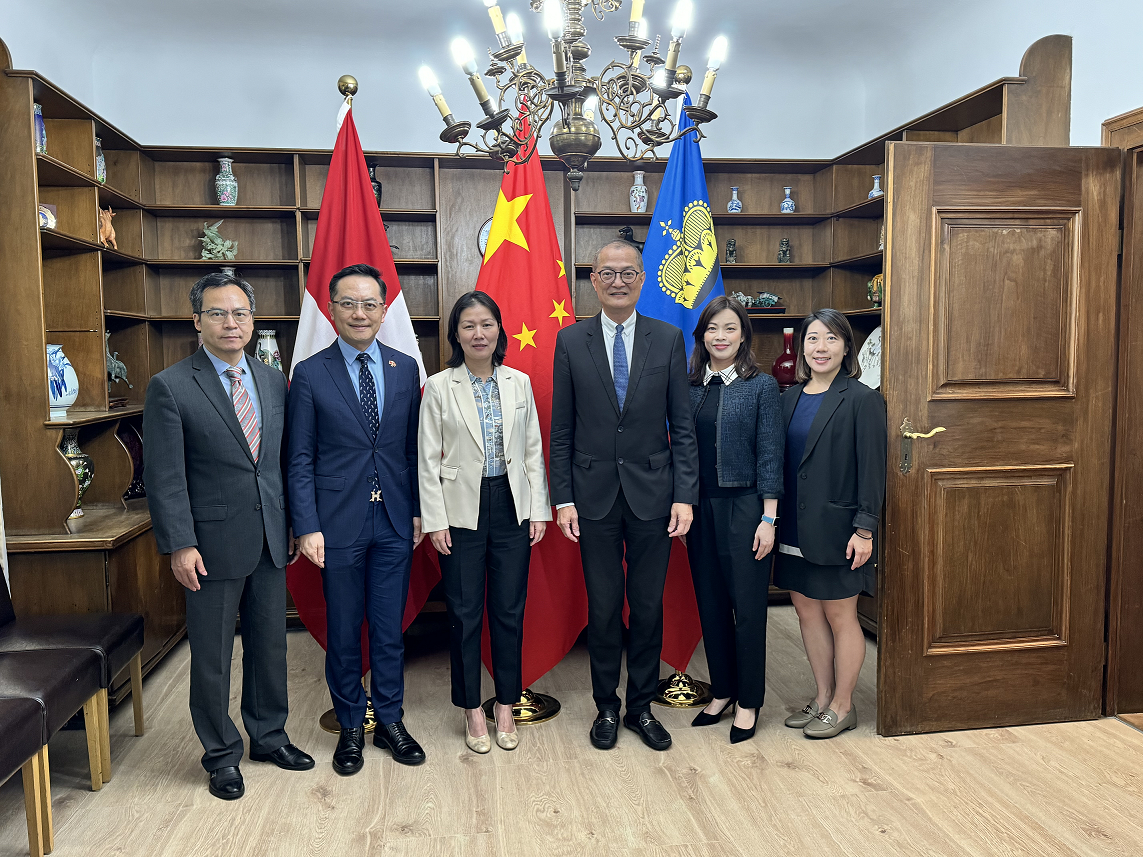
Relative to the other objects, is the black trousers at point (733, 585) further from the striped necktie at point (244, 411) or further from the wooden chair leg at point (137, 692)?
the wooden chair leg at point (137, 692)

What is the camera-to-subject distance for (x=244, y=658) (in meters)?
2.61

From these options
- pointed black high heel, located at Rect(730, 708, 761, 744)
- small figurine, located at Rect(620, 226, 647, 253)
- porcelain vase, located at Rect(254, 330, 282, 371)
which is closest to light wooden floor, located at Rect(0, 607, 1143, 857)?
pointed black high heel, located at Rect(730, 708, 761, 744)

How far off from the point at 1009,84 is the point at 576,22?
220cm

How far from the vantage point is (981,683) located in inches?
114

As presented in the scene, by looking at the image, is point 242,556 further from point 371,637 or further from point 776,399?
point 776,399

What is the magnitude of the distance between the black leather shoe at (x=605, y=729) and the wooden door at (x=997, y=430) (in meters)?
0.96

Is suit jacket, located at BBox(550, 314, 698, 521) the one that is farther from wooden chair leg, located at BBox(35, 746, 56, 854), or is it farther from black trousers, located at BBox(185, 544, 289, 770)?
wooden chair leg, located at BBox(35, 746, 56, 854)

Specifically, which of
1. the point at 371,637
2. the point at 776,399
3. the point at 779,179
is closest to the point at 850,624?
the point at 776,399

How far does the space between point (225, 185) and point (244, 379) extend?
7.57 feet

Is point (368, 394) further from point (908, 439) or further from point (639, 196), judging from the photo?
point (639, 196)

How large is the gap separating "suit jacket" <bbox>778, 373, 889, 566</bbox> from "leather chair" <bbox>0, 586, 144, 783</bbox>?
2334 millimetres

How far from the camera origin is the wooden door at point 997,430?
108 inches

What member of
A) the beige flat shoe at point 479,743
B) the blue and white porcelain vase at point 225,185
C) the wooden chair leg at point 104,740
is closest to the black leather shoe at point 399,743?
the beige flat shoe at point 479,743

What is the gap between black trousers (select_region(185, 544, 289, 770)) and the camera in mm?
2480
